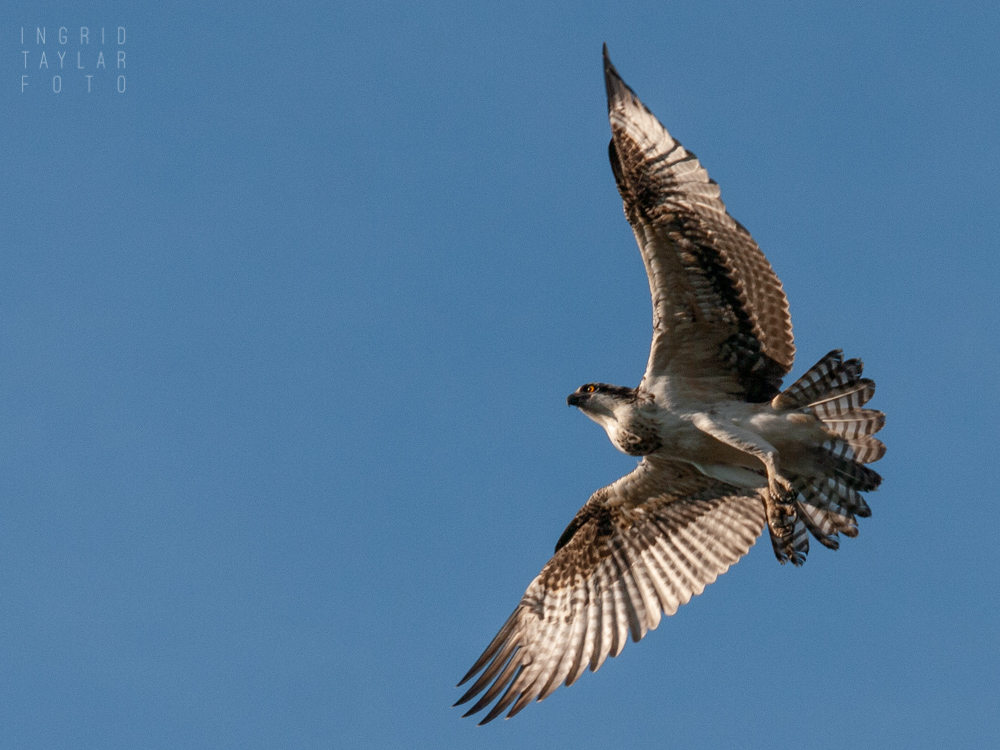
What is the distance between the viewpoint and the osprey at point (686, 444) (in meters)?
9.88

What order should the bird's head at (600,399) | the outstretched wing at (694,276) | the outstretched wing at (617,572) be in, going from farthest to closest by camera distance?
the outstretched wing at (617,572), the bird's head at (600,399), the outstretched wing at (694,276)

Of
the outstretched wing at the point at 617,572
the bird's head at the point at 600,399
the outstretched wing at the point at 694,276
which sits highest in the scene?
the outstretched wing at the point at 694,276

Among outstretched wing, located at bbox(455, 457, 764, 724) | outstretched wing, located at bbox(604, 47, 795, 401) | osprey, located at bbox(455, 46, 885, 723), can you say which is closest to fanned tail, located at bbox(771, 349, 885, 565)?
osprey, located at bbox(455, 46, 885, 723)

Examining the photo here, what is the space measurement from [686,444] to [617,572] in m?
1.52

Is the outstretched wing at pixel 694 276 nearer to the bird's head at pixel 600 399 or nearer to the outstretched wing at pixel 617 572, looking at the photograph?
the bird's head at pixel 600 399

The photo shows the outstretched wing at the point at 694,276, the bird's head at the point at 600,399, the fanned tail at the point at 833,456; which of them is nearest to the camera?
the outstretched wing at the point at 694,276

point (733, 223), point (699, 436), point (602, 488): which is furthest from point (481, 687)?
point (733, 223)

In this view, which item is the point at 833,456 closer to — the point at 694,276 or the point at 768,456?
the point at 768,456

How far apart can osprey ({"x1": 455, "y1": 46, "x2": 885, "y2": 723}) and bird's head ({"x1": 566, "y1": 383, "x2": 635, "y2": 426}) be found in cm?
1

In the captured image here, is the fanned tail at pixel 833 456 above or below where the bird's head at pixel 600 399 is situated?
below

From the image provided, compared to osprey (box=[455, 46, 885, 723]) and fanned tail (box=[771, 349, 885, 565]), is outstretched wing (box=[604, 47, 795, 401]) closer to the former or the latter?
osprey (box=[455, 46, 885, 723])

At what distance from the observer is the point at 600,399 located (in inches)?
409

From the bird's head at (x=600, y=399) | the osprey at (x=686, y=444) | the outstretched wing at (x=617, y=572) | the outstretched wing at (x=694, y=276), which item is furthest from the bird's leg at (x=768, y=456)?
the outstretched wing at (x=617, y=572)

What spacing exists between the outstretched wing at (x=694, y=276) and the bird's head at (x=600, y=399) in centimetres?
24
